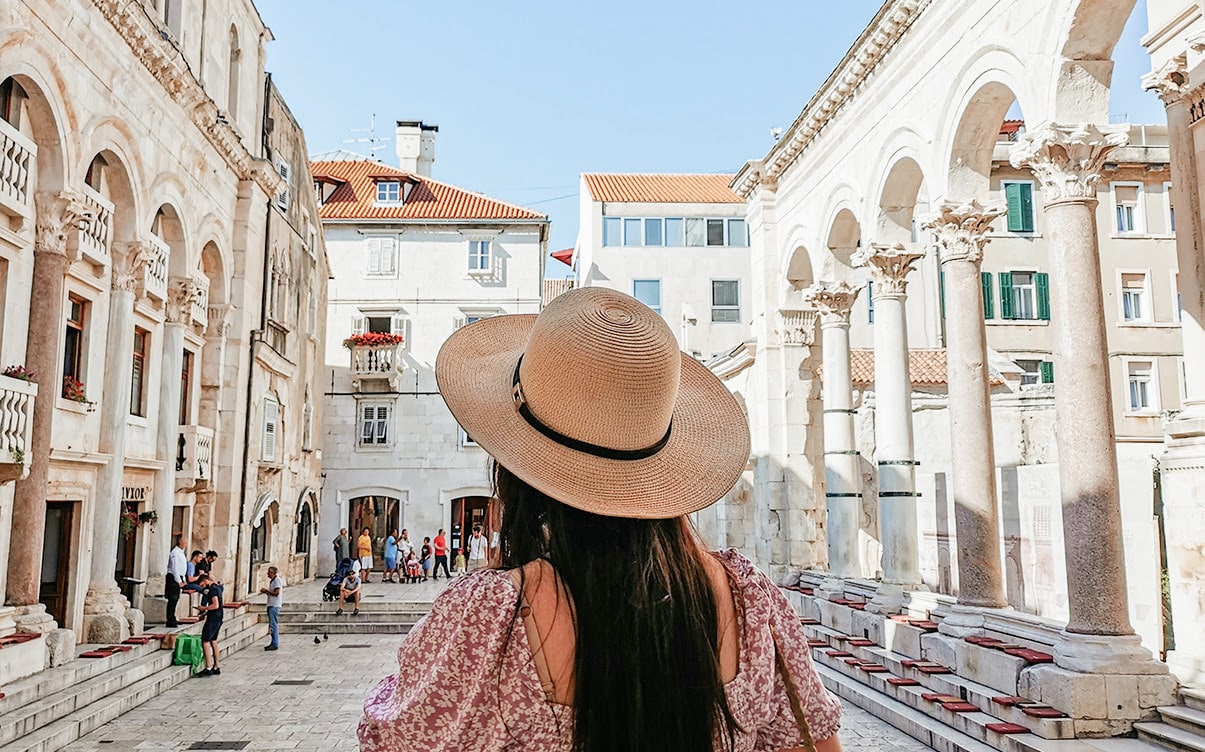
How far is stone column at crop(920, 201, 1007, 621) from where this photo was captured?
34.6ft

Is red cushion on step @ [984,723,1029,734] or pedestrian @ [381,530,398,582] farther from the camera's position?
pedestrian @ [381,530,398,582]

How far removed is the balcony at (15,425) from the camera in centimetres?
1005

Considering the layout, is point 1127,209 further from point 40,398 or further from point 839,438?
point 40,398

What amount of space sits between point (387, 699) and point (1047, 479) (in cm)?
1138

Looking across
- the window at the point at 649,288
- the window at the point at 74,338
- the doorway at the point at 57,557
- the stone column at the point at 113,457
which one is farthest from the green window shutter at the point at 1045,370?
the doorway at the point at 57,557

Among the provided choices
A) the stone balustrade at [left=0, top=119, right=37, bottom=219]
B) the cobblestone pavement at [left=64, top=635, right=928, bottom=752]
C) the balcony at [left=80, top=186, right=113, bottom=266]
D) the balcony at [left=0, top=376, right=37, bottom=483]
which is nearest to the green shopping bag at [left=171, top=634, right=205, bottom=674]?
the cobblestone pavement at [left=64, top=635, right=928, bottom=752]

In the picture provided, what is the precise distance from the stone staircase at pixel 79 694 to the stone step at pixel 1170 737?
9460 millimetres

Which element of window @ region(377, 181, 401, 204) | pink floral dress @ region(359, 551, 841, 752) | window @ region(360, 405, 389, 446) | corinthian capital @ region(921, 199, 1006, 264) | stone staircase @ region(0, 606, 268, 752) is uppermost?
window @ region(377, 181, 401, 204)

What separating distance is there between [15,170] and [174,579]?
6.89 metres

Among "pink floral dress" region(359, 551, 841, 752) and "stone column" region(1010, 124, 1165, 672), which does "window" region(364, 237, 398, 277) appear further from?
"pink floral dress" region(359, 551, 841, 752)

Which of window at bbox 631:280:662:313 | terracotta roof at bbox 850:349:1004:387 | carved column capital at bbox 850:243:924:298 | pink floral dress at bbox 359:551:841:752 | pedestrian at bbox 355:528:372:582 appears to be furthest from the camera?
window at bbox 631:280:662:313

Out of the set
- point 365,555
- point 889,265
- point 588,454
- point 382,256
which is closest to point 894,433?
point 889,265

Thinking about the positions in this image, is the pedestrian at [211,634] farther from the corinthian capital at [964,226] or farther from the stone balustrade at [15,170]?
the corinthian capital at [964,226]

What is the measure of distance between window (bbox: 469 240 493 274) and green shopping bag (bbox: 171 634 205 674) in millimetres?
19105
